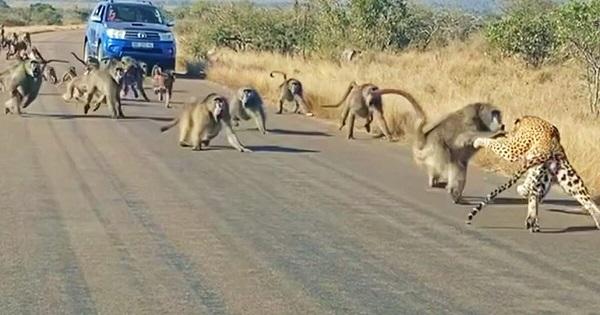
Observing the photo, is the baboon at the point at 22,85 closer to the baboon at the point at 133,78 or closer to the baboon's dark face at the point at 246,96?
the baboon at the point at 133,78

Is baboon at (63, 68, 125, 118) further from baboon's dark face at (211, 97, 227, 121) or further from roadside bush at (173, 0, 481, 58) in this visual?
roadside bush at (173, 0, 481, 58)

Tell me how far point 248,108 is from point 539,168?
8.27 m

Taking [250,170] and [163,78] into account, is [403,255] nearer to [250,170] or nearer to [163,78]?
[250,170]

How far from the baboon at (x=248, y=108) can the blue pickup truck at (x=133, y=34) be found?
1233 centimetres

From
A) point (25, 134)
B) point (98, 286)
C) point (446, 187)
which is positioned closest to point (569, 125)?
point (446, 187)

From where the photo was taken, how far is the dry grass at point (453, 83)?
17141mm

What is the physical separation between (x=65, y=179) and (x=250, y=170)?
2311 mm

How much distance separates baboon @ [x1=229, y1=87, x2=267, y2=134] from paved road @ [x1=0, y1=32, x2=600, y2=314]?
8.01 feet

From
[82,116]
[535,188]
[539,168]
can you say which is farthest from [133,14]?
[535,188]

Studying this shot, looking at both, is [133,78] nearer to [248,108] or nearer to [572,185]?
[248,108]

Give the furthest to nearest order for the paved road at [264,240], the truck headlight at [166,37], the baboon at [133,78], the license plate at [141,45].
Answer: the truck headlight at [166,37], the license plate at [141,45], the baboon at [133,78], the paved road at [264,240]

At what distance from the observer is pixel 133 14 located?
3247 cm

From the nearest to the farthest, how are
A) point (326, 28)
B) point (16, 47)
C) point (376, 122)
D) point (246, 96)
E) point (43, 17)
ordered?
1. point (246, 96)
2. point (376, 122)
3. point (16, 47)
4. point (326, 28)
5. point (43, 17)

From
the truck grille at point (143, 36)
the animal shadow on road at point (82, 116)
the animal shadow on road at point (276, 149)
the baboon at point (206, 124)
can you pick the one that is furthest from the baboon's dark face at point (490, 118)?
the truck grille at point (143, 36)
